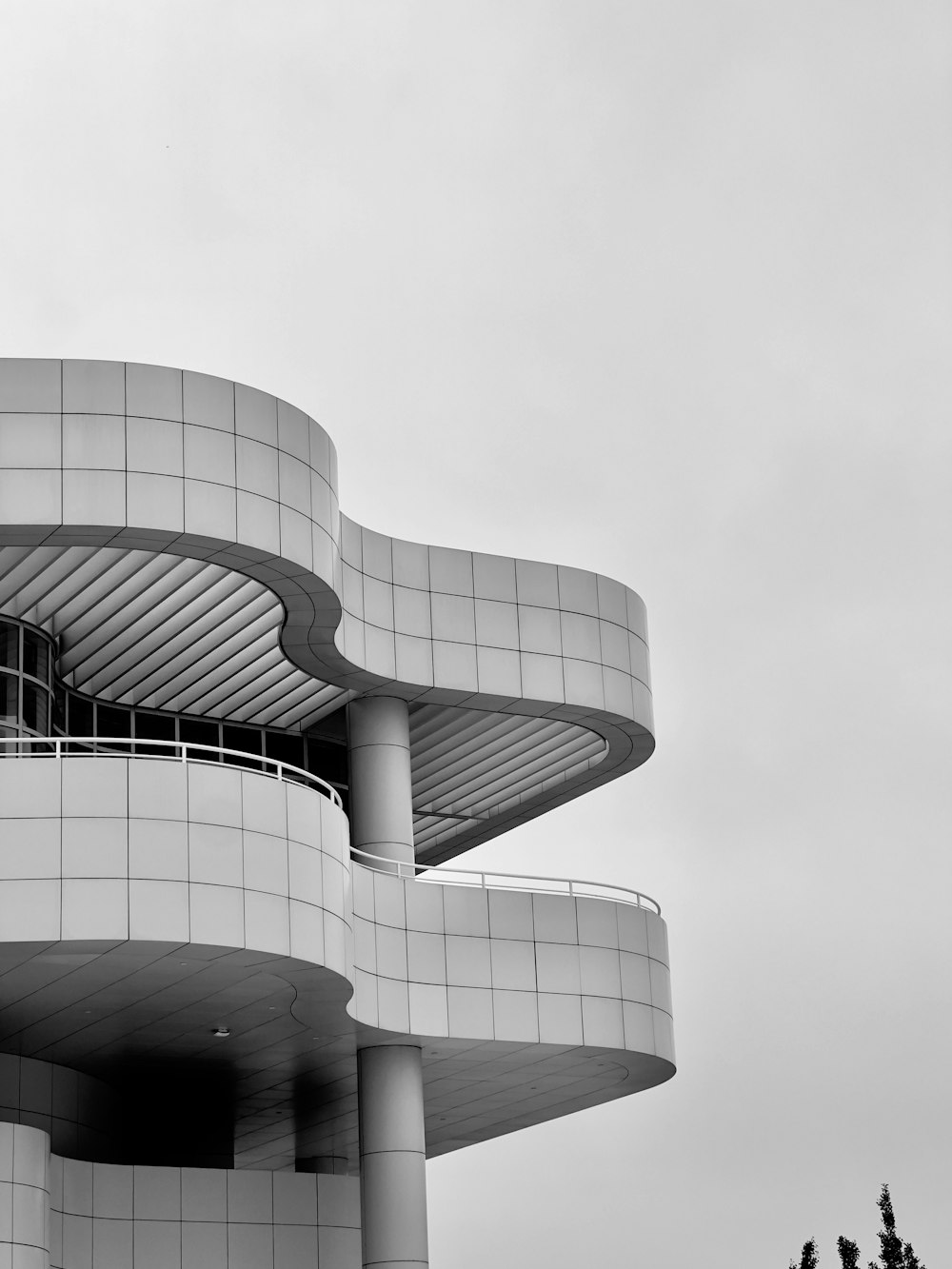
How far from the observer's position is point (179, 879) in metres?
28.8

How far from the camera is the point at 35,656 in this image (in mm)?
34375

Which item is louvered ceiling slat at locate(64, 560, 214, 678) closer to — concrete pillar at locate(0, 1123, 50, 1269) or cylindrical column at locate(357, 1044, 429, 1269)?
cylindrical column at locate(357, 1044, 429, 1269)

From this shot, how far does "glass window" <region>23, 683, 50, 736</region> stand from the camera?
112ft

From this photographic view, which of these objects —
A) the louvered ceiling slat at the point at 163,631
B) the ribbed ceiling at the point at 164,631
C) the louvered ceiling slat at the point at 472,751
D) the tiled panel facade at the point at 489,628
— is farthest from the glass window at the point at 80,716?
the louvered ceiling slat at the point at 472,751

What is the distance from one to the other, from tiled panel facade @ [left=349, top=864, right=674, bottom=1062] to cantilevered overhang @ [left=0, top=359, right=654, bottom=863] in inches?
160

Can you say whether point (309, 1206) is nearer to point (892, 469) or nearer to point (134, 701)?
point (134, 701)

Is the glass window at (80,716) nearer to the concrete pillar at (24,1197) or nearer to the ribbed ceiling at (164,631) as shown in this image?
the ribbed ceiling at (164,631)

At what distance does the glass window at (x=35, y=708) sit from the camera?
112 feet

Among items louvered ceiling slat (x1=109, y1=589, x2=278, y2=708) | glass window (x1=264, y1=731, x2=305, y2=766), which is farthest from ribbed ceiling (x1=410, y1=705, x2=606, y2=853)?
louvered ceiling slat (x1=109, y1=589, x2=278, y2=708)

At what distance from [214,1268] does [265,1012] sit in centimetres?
479

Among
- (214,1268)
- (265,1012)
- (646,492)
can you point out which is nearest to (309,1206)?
(214,1268)

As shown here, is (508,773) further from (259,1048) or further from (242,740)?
(259,1048)

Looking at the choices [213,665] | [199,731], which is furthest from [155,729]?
[213,665]

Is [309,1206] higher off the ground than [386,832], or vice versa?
[386,832]
